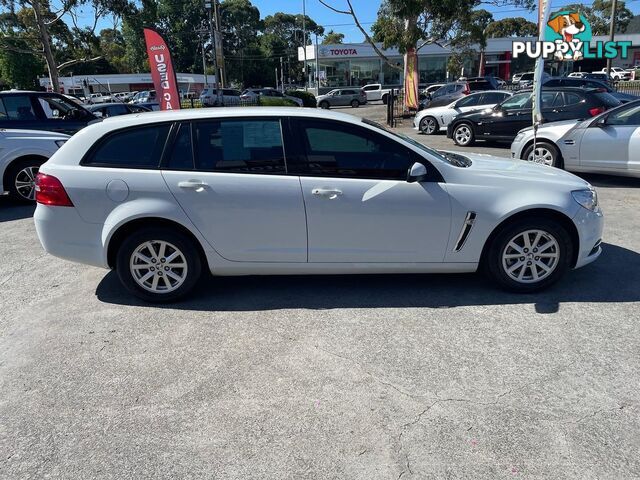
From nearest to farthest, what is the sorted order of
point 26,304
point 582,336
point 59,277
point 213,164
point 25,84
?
point 582,336
point 213,164
point 26,304
point 59,277
point 25,84

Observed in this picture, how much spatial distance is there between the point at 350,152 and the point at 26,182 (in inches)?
254

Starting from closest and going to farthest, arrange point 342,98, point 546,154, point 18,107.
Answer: point 546,154 < point 18,107 < point 342,98

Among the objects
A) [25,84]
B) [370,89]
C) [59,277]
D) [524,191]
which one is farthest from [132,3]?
[25,84]

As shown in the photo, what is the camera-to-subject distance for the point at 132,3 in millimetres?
27781

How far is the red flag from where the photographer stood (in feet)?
41.2

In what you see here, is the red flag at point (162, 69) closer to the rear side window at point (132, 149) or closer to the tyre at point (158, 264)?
the rear side window at point (132, 149)

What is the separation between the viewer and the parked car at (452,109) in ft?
50.8

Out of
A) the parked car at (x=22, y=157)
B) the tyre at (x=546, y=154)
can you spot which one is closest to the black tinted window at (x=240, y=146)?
the parked car at (x=22, y=157)

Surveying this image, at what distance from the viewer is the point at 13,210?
7.98 metres

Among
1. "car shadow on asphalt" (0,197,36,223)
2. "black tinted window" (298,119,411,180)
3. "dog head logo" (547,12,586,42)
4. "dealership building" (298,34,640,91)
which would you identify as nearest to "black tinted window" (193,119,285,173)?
"black tinted window" (298,119,411,180)

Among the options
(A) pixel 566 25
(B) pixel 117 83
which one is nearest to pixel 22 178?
(A) pixel 566 25

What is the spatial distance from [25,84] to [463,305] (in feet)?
231

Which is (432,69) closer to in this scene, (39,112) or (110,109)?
(110,109)

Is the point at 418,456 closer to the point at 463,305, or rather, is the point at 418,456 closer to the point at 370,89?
the point at 463,305
